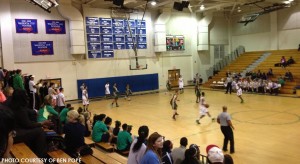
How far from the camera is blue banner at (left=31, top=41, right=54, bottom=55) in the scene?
18.9 metres

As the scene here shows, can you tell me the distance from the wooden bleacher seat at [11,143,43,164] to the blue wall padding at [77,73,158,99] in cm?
1703

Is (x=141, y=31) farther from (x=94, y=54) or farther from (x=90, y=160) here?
(x=90, y=160)

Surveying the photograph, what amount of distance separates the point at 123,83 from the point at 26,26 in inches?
338

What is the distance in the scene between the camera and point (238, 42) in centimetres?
2941

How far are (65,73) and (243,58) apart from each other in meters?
17.3

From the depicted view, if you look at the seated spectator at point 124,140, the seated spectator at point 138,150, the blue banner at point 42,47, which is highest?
the blue banner at point 42,47

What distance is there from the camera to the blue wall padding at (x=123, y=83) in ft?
70.4

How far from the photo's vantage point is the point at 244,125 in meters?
10.9

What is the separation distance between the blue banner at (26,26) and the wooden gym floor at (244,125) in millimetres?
7562

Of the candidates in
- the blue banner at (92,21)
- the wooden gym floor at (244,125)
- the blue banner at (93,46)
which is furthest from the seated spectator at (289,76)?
the blue banner at (92,21)

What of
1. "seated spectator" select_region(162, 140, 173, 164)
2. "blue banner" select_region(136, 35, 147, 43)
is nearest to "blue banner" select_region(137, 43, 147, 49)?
"blue banner" select_region(136, 35, 147, 43)

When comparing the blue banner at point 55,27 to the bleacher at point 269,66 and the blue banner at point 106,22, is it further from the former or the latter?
the bleacher at point 269,66

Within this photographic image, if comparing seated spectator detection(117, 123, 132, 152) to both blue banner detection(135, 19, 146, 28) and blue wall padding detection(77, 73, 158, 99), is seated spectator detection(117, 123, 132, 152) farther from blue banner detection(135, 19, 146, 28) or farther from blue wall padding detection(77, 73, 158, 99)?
blue banner detection(135, 19, 146, 28)

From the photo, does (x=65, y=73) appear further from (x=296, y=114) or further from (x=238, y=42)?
(x=238, y=42)
